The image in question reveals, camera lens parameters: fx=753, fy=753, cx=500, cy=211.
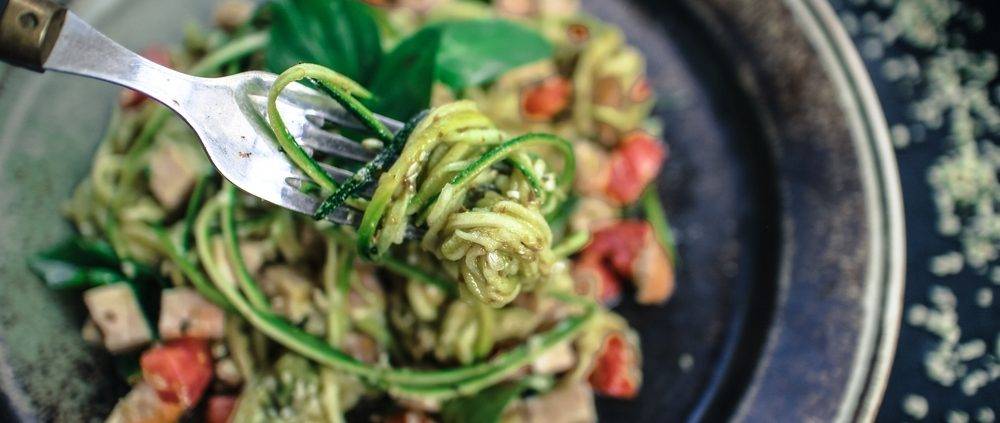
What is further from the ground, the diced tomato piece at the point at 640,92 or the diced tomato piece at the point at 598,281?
the diced tomato piece at the point at 640,92

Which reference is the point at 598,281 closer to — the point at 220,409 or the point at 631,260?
the point at 631,260

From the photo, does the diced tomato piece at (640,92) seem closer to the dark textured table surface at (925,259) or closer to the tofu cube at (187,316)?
the dark textured table surface at (925,259)

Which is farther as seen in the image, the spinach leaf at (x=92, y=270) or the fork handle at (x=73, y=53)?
the spinach leaf at (x=92, y=270)

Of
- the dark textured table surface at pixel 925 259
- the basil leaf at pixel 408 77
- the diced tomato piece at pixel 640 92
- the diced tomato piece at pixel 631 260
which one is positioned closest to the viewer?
the basil leaf at pixel 408 77

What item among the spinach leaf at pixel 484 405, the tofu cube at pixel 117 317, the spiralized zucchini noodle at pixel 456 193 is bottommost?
the spinach leaf at pixel 484 405

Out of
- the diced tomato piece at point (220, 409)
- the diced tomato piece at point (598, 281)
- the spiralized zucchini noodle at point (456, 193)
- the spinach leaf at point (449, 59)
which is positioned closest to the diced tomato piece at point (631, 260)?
the diced tomato piece at point (598, 281)

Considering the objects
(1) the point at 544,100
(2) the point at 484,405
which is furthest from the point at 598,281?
(1) the point at 544,100

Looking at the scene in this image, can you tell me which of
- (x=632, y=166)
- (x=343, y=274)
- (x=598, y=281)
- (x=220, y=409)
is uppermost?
(x=632, y=166)
